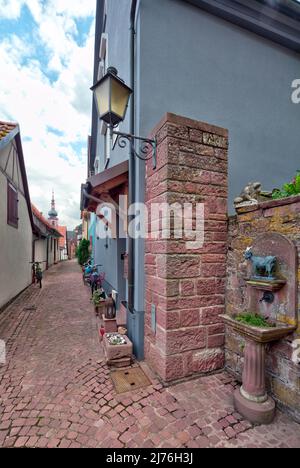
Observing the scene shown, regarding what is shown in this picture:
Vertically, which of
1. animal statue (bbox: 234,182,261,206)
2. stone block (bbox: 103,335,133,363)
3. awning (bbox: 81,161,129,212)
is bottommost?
stone block (bbox: 103,335,133,363)

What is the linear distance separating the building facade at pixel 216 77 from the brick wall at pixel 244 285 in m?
1.20

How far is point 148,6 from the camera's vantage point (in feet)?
10.4

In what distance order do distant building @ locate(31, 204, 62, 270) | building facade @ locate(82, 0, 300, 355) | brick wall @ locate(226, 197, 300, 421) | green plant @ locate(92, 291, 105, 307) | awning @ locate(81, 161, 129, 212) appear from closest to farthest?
brick wall @ locate(226, 197, 300, 421) → building facade @ locate(82, 0, 300, 355) → awning @ locate(81, 161, 129, 212) → green plant @ locate(92, 291, 105, 307) → distant building @ locate(31, 204, 62, 270)

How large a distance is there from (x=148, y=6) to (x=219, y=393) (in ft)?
16.8

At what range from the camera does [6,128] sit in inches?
234

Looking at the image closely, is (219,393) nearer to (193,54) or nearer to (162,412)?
(162,412)

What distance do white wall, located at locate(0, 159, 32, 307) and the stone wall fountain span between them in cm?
569

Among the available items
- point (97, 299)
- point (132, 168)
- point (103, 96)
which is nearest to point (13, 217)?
point (97, 299)

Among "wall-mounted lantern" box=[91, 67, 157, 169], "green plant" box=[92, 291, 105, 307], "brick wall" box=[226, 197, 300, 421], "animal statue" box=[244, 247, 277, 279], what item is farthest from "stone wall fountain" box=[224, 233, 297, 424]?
"green plant" box=[92, 291, 105, 307]

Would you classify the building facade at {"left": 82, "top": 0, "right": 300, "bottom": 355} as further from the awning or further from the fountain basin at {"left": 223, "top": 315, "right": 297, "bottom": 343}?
the fountain basin at {"left": 223, "top": 315, "right": 297, "bottom": 343}

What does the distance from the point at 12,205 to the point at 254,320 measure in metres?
6.91

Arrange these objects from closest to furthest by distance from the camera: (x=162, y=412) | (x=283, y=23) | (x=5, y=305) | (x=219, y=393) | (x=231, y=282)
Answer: (x=162, y=412)
(x=219, y=393)
(x=231, y=282)
(x=283, y=23)
(x=5, y=305)

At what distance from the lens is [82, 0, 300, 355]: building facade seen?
10.4ft

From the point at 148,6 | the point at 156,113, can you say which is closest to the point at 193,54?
the point at 148,6
